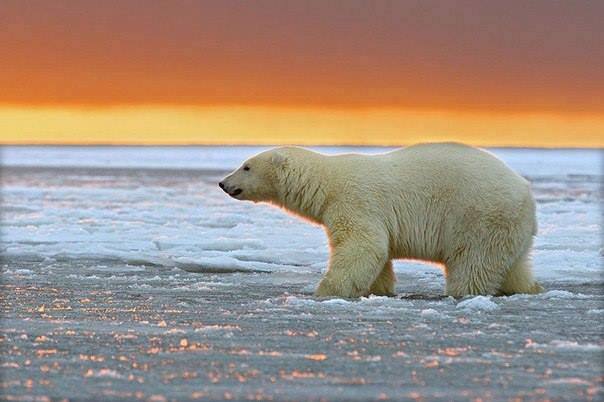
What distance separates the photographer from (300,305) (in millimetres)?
7184

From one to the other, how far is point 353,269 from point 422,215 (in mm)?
665

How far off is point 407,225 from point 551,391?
10.8 ft

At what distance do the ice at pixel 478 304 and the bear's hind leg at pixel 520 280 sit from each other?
0.71m

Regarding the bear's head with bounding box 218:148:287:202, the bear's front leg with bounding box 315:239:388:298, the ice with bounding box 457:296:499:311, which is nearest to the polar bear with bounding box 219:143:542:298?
the bear's front leg with bounding box 315:239:388:298

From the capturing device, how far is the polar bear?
766 cm

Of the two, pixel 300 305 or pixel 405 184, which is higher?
pixel 405 184

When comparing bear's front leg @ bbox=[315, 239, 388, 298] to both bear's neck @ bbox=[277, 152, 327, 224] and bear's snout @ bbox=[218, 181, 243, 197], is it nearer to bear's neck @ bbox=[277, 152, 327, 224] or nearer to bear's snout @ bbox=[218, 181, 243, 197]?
bear's neck @ bbox=[277, 152, 327, 224]

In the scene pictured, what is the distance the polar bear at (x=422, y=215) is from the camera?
25.1 ft

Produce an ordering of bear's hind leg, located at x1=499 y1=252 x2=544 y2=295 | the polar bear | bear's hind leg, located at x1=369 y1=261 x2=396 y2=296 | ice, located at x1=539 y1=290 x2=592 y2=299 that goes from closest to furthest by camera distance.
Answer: ice, located at x1=539 y1=290 x2=592 y2=299, the polar bear, bear's hind leg, located at x1=499 y1=252 x2=544 y2=295, bear's hind leg, located at x1=369 y1=261 x2=396 y2=296

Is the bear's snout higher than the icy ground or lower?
higher

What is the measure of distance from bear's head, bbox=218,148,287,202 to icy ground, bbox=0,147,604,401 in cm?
70

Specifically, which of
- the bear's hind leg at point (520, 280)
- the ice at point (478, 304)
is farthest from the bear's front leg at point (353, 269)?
the bear's hind leg at point (520, 280)

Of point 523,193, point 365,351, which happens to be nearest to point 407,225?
point 523,193

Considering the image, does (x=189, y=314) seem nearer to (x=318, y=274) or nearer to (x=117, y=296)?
(x=117, y=296)
